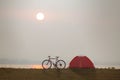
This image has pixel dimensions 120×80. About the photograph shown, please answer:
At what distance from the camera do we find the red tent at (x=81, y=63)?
3.37 feet

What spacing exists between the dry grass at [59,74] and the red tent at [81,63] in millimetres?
24

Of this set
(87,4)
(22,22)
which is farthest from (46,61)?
(87,4)

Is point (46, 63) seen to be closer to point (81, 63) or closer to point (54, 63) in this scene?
point (54, 63)

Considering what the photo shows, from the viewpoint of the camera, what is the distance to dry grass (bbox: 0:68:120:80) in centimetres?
99

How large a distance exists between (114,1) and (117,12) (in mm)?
54

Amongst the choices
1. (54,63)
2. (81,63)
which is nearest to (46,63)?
(54,63)

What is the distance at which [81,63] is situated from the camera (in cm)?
103

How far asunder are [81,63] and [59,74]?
11cm

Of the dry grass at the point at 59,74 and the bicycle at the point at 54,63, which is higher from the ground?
the bicycle at the point at 54,63

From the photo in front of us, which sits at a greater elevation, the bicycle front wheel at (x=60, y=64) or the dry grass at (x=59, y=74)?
the bicycle front wheel at (x=60, y=64)

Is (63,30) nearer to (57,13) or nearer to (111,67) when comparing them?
(57,13)

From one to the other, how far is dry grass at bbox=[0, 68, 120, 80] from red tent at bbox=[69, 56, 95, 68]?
24 mm

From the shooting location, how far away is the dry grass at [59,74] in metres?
0.99

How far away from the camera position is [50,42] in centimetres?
107
